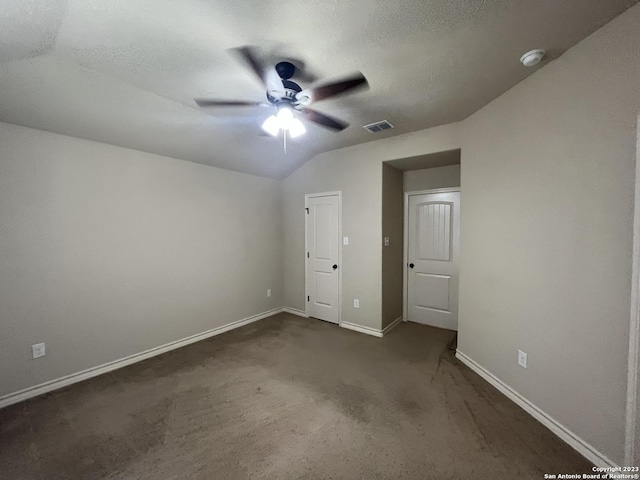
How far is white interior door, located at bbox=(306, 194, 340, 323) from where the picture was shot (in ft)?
12.9

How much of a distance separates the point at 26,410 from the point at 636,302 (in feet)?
14.1

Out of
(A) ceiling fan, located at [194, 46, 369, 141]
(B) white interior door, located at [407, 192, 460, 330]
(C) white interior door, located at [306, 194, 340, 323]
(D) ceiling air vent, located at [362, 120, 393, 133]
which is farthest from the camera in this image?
(C) white interior door, located at [306, 194, 340, 323]

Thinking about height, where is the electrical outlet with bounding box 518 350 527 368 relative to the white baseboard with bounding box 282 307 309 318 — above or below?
above

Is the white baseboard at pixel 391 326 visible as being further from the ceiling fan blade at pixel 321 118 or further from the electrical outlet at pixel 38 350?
the electrical outlet at pixel 38 350

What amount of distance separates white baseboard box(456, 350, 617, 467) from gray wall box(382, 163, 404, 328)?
4.30ft

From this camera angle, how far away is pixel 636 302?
1.30m

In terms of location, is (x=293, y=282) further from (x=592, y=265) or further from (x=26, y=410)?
(x=592, y=265)

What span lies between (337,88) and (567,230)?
6.02 ft

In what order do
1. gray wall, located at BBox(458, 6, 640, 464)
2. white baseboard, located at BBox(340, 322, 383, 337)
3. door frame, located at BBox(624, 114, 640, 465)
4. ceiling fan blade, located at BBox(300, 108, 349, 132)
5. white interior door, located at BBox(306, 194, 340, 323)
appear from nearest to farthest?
door frame, located at BBox(624, 114, 640, 465) → gray wall, located at BBox(458, 6, 640, 464) → ceiling fan blade, located at BBox(300, 108, 349, 132) → white baseboard, located at BBox(340, 322, 383, 337) → white interior door, located at BBox(306, 194, 340, 323)

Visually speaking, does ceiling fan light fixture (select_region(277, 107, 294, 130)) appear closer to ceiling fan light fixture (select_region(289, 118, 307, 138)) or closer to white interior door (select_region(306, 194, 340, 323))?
ceiling fan light fixture (select_region(289, 118, 307, 138))

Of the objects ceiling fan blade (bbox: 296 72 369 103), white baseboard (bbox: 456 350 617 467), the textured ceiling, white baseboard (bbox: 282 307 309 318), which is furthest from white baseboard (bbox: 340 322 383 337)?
ceiling fan blade (bbox: 296 72 369 103)

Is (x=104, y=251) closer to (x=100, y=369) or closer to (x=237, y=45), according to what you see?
(x=100, y=369)

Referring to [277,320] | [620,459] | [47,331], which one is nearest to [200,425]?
[47,331]

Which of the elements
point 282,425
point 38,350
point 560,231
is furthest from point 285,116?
point 38,350
